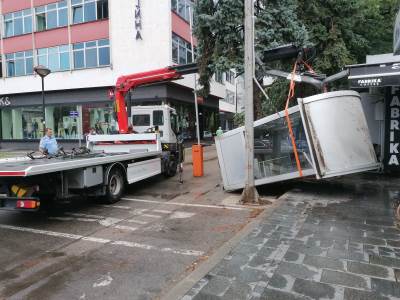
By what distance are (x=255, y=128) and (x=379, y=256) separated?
504cm

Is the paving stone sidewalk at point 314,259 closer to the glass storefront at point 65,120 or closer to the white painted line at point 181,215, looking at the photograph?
the white painted line at point 181,215

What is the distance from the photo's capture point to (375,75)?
9625mm

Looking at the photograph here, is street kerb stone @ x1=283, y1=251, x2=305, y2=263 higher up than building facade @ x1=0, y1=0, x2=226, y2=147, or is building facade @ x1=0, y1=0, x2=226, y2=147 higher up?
building facade @ x1=0, y1=0, x2=226, y2=147

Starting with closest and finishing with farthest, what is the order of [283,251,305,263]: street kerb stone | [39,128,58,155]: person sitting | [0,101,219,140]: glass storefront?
1. [283,251,305,263]: street kerb stone
2. [39,128,58,155]: person sitting
3. [0,101,219,140]: glass storefront

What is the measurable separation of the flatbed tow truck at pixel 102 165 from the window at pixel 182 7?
1460 cm

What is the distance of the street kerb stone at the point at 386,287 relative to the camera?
13.2 feet

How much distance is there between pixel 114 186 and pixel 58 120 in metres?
23.5

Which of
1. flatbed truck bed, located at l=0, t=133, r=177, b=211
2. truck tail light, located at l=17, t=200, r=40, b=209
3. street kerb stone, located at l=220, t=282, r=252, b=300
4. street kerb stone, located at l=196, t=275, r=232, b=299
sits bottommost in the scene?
street kerb stone, located at l=220, t=282, r=252, b=300

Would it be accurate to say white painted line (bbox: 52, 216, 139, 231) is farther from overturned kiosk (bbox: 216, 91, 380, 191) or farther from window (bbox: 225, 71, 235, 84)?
window (bbox: 225, 71, 235, 84)

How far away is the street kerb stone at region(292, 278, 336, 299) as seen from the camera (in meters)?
4.00

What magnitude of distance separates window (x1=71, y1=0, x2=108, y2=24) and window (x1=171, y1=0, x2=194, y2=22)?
15.5 feet

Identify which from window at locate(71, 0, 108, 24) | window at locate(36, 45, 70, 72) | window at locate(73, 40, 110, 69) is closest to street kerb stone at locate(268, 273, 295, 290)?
window at locate(73, 40, 110, 69)

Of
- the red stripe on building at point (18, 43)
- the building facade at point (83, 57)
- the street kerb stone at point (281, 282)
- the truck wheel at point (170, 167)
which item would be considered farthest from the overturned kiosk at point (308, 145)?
the red stripe on building at point (18, 43)

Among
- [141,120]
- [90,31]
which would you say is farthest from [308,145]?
[90,31]
